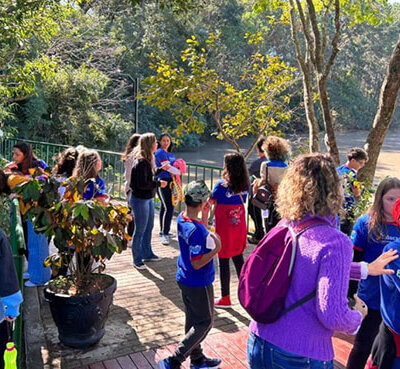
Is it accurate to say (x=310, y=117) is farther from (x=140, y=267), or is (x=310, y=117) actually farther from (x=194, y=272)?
(x=194, y=272)

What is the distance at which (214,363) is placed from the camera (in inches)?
157

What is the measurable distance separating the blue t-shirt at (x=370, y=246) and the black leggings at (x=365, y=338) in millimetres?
80

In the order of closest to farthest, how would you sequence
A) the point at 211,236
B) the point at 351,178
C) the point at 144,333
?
the point at 211,236
the point at 144,333
the point at 351,178

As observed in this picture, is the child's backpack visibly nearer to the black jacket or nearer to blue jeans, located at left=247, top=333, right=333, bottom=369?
blue jeans, located at left=247, top=333, right=333, bottom=369

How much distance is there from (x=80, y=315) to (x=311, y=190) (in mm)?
2592

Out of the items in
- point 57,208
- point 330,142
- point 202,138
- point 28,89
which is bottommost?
point 202,138

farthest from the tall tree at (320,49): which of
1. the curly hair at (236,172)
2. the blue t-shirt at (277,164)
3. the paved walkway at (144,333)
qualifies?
the paved walkway at (144,333)

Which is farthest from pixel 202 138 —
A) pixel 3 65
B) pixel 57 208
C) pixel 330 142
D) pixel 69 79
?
pixel 57 208

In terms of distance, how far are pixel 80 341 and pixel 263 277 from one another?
2.46 metres

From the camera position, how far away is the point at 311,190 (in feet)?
7.77

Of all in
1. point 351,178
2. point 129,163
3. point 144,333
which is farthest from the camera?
point 129,163

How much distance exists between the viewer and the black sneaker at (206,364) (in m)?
3.96

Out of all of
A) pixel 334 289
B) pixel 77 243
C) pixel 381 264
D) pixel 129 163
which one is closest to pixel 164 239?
pixel 129 163

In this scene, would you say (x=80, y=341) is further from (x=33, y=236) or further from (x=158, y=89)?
(x=158, y=89)
